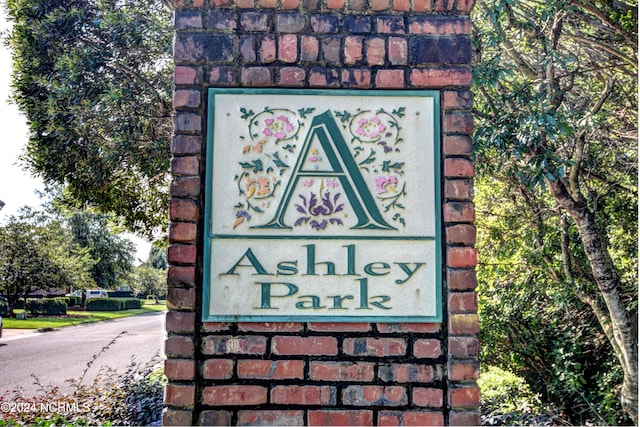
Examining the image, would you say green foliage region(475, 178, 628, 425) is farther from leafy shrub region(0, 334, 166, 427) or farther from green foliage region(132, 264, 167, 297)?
green foliage region(132, 264, 167, 297)

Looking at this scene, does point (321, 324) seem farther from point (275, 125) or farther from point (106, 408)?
point (106, 408)

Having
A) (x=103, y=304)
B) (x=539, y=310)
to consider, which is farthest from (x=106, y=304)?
(x=539, y=310)

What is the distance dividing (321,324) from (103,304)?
1679 inches

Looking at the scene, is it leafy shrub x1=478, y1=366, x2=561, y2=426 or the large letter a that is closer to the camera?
the large letter a

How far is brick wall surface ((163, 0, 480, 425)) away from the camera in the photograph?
2.40 m

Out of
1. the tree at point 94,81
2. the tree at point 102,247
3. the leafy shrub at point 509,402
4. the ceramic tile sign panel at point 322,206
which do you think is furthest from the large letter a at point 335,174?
the tree at point 102,247

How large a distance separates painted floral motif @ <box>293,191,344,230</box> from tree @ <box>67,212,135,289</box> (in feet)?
122

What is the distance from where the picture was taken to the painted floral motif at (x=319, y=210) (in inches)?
98.3

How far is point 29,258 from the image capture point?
25984 mm

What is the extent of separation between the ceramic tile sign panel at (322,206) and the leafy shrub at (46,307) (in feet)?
106

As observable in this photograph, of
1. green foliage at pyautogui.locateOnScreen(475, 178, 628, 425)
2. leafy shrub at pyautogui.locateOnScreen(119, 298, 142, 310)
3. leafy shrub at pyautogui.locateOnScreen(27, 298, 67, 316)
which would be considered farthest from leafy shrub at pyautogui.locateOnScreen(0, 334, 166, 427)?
leafy shrub at pyautogui.locateOnScreen(119, 298, 142, 310)

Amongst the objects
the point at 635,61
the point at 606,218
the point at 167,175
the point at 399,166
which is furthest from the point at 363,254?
the point at 606,218

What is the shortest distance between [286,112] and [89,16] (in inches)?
225

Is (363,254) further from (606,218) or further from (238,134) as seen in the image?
(606,218)
